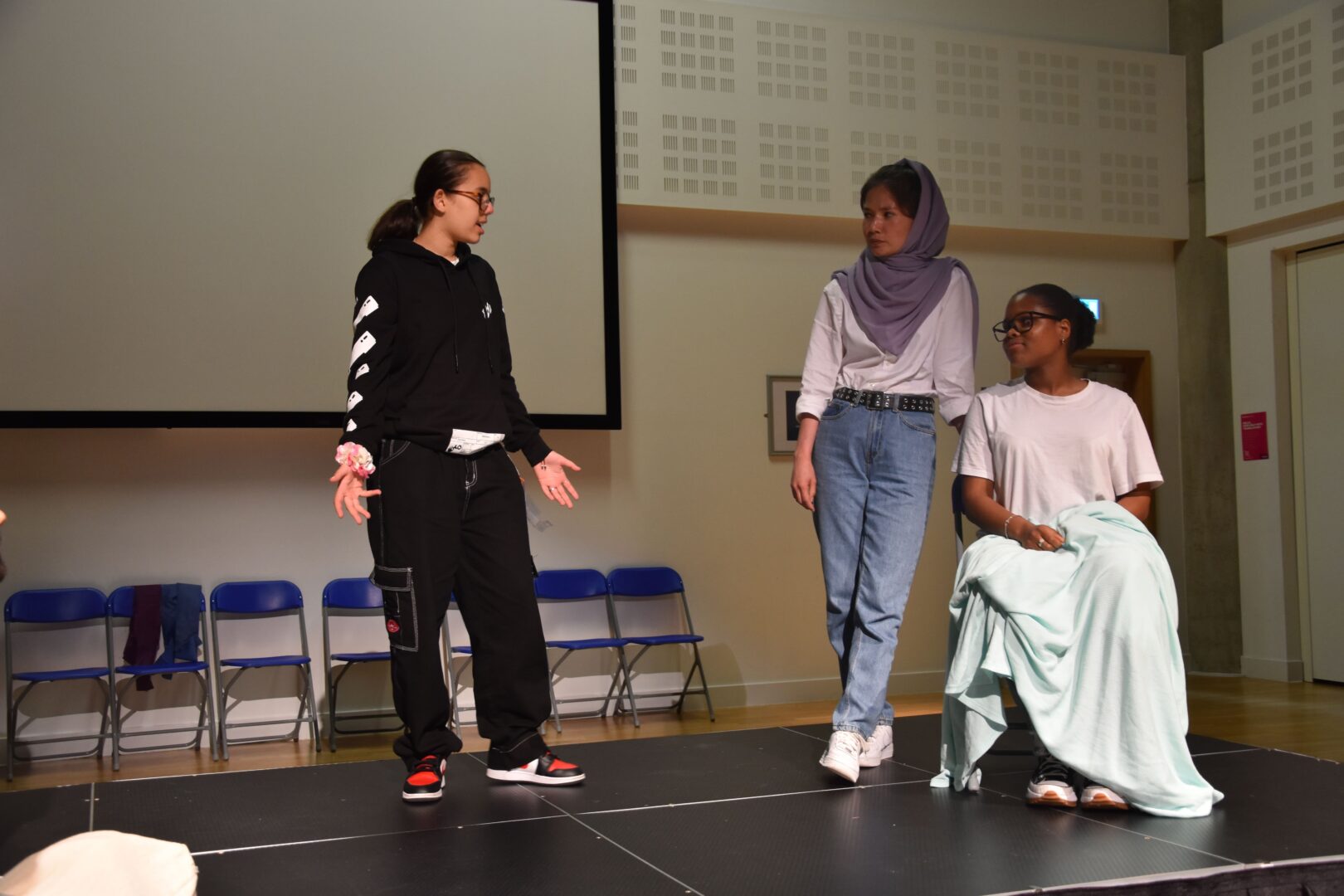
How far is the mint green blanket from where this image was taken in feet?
8.28

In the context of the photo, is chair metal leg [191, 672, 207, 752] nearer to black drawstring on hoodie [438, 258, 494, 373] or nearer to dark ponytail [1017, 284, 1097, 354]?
black drawstring on hoodie [438, 258, 494, 373]

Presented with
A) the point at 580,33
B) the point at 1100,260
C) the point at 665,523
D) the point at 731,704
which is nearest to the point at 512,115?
the point at 580,33

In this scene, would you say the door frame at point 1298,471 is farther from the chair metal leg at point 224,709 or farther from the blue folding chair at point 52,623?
the blue folding chair at point 52,623

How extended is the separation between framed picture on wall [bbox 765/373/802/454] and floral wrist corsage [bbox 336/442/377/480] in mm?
3627

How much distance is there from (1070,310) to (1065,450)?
1.17 ft

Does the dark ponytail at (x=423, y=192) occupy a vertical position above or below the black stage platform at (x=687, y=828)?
above

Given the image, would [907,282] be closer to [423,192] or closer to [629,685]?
[423,192]

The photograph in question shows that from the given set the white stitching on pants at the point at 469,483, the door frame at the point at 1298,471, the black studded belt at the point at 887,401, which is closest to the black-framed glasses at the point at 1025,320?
the black studded belt at the point at 887,401

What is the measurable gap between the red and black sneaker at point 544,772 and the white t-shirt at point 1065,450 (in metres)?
1.26

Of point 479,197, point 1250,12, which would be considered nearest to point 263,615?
point 479,197

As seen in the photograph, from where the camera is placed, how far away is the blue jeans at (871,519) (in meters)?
3.06

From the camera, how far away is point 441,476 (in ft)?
9.41

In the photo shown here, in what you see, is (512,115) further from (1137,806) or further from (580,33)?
(1137,806)

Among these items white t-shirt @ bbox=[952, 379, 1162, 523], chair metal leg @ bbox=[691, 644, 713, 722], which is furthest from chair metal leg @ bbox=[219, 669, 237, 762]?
white t-shirt @ bbox=[952, 379, 1162, 523]
